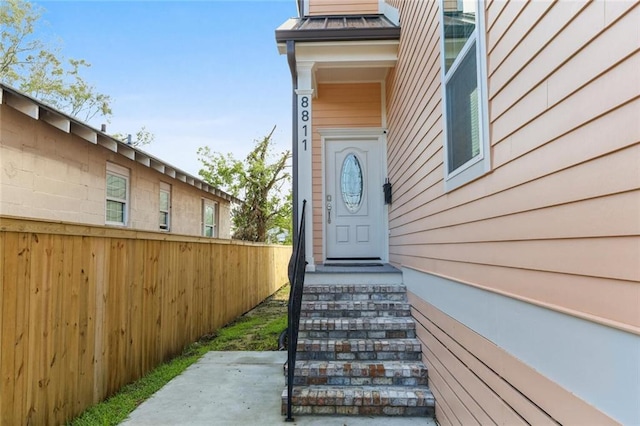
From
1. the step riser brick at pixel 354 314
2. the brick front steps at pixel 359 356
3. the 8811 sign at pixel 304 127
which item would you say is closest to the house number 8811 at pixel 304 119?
the 8811 sign at pixel 304 127

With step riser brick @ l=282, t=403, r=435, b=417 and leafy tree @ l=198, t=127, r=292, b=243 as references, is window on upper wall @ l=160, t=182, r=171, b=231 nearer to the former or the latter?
leafy tree @ l=198, t=127, r=292, b=243

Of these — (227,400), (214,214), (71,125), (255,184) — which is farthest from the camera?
(255,184)

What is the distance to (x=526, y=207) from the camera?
1662 mm

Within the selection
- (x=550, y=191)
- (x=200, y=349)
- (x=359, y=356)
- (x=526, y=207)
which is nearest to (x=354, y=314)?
(x=359, y=356)

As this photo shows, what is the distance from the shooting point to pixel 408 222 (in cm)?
432

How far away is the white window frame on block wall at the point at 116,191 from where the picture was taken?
22.4 ft

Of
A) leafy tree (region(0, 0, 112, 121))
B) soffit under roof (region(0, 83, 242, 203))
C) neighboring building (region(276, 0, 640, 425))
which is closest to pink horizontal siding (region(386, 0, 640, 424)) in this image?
neighboring building (region(276, 0, 640, 425))

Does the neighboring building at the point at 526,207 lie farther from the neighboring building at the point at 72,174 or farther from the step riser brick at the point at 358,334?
the neighboring building at the point at 72,174

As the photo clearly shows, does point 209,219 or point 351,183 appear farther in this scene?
point 209,219

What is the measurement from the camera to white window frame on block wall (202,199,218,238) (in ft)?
39.1

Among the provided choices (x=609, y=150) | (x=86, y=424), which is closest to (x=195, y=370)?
(x=86, y=424)

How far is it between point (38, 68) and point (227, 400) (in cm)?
1713

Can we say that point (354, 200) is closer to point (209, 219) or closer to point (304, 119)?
point (304, 119)

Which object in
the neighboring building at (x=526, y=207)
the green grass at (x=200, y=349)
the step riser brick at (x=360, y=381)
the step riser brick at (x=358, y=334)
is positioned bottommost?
the green grass at (x=200, y=349)
